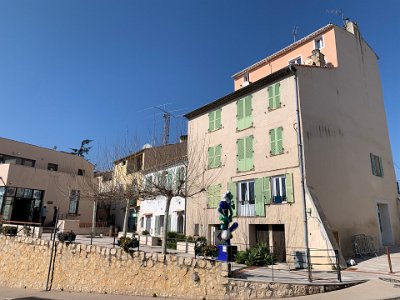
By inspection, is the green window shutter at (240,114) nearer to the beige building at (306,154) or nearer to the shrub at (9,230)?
the beige building at (306,154)

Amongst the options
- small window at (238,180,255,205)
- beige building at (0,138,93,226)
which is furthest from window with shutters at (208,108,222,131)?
beige building at (0,138,93,226)

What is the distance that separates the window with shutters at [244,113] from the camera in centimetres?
1859

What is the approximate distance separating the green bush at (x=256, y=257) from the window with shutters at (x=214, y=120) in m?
9.04

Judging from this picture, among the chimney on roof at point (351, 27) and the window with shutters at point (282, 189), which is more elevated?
the chimney on roof at point (351, 27)

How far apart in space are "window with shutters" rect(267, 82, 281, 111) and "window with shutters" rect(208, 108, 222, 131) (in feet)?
13.8

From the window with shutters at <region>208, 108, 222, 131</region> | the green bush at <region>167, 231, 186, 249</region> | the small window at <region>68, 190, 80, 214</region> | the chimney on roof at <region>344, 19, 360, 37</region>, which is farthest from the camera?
the small window at <region>68, 190, 80, 214</region>

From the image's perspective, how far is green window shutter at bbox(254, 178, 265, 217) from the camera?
54.6 feet

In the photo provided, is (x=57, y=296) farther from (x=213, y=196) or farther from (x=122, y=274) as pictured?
(x=213, y=196)

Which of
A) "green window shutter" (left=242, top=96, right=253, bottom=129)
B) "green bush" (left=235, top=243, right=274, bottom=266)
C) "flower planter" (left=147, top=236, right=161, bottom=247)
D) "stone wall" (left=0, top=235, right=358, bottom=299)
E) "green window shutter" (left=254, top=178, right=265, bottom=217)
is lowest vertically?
"stone wall" (left=0, top=235, right=358, bottom=299)

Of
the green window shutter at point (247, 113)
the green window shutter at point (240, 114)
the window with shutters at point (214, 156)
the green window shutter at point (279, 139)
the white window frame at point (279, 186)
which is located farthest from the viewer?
the window with shutters at point (214, 156)

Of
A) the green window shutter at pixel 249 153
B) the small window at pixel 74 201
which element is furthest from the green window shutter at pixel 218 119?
the small window at pixel 74 201

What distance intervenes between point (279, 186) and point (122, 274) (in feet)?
29.1

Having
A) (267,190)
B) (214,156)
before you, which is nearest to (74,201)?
(214,156)

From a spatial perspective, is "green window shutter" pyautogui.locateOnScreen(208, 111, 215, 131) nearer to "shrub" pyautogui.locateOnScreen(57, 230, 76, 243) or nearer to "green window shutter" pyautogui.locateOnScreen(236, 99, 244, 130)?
"green window shutter" pyautogui.locateOnScreen(236, 99, 244, 130)
